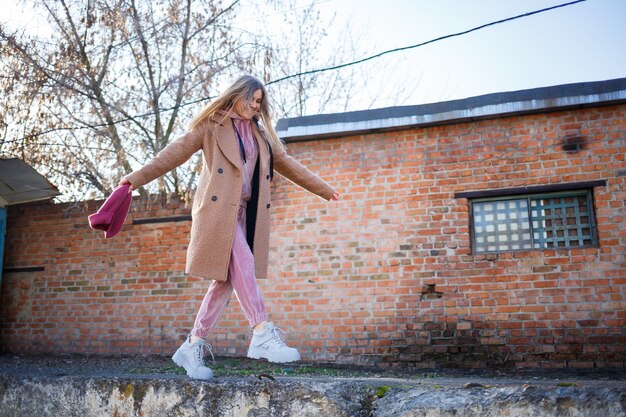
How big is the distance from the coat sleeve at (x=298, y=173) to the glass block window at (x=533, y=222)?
3.78m

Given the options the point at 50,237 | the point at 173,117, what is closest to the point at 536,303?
the point at 173,117

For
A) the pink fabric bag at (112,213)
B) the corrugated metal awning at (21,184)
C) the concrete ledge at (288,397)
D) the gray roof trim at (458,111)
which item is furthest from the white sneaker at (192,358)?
the corrugated metal awning at (21,184)

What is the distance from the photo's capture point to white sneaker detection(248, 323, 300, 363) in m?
2.92

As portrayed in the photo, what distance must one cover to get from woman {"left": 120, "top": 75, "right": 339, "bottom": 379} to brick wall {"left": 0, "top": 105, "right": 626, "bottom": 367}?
3.91m

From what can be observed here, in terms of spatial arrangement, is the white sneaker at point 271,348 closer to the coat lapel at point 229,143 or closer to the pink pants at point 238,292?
the pink pants at point 238,292

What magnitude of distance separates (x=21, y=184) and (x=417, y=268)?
5.62 metres

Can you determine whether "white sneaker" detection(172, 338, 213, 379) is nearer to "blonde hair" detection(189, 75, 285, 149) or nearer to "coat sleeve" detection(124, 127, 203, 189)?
"coat sleeve" detection(124, 127, 203, 189)

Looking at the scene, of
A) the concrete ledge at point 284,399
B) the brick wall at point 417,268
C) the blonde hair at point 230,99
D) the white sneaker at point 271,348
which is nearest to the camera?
the concrete ledge at point 284,399

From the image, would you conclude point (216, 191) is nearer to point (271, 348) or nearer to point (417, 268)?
point (271, 348)

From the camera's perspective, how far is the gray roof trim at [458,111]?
6.62 m

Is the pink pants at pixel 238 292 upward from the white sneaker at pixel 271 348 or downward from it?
upward

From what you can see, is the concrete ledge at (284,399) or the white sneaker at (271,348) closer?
the concrete ledge at (284,399)

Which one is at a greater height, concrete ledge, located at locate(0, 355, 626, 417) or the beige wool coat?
the beige wool coat

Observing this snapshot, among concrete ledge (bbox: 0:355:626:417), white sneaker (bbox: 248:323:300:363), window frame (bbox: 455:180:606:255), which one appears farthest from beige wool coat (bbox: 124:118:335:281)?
window frame (bbox: 455:180:606:255)
